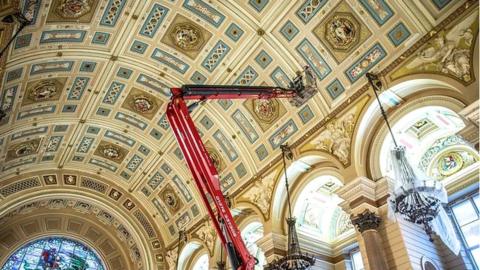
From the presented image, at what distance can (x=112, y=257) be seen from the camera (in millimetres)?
18906

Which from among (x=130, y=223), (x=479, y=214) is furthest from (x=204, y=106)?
(x=479, y=214)

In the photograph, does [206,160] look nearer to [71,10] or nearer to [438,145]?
[71,10]

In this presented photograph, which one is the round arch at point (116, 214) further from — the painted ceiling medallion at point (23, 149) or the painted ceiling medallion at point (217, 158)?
the painted ceiling medallion at point (217, 158)

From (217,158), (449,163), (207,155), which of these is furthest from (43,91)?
(449,163)

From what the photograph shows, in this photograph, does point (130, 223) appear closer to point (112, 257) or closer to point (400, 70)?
point (112, 257)

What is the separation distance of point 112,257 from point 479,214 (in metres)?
14.9

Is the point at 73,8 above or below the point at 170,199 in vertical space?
above

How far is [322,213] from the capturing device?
14.3 metres

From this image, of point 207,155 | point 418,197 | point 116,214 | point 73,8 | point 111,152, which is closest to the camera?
point 418,197

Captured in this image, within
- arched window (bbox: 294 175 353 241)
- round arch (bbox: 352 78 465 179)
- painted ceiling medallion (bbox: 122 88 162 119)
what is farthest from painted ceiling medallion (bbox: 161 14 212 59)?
arched window (bbox: 294 175 353 241)

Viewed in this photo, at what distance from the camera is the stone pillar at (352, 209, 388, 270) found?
29.3ft

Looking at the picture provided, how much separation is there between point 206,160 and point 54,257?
40.9ft

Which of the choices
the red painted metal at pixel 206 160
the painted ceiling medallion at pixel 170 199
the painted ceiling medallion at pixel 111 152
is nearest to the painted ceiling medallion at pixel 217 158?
the painted ceiling medallion at pixel 170 199

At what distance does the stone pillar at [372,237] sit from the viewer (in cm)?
892
